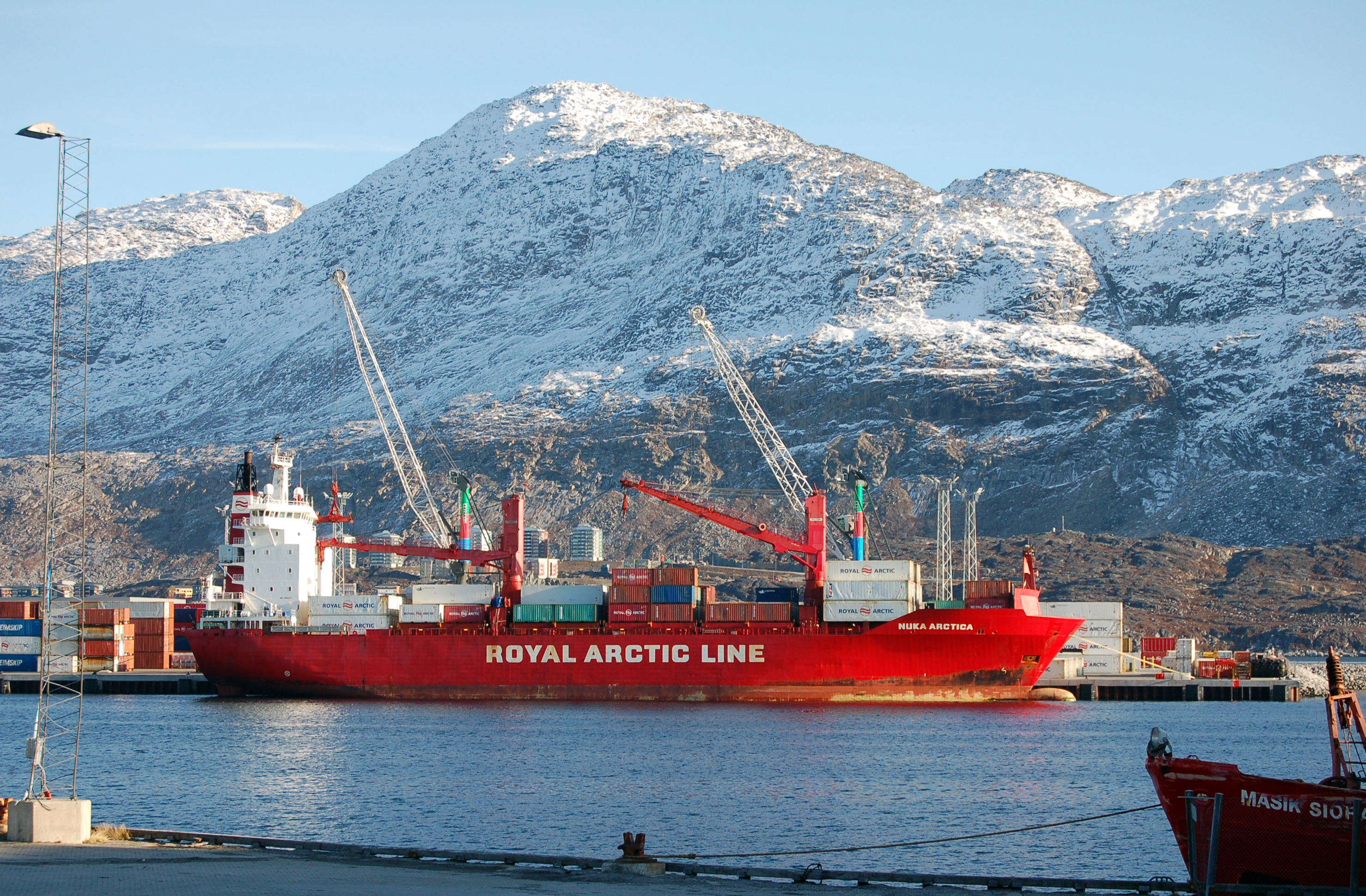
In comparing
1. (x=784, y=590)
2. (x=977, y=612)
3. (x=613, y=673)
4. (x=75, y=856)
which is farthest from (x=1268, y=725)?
(x=75, y=856)

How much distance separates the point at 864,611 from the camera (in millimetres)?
81250

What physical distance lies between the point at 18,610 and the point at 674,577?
165 feet

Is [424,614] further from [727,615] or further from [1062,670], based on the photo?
[1062,670]

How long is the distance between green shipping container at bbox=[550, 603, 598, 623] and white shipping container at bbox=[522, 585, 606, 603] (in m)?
1.02

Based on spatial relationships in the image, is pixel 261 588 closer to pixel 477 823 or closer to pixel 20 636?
pixel 20 636

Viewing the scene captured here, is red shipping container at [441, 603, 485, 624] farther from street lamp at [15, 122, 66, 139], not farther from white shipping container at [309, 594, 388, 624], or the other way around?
street lamp at [15, 122, 66, 139]

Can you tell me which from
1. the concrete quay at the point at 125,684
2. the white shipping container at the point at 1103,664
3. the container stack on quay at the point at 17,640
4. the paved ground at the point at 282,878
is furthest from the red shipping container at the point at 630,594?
the paved ground at the point at 282,878

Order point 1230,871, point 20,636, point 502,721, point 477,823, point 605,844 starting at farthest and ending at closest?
point 20,636 → point 502,721 → point 477,823 → point 605,844 → point 1230,871

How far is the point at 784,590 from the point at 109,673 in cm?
5000

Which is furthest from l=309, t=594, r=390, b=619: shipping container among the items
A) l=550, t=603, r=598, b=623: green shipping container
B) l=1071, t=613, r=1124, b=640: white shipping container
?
l=1071, t=613, r=1124, b=640: white shipping container

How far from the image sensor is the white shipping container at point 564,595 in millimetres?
85875

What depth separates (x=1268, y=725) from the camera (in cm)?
7781

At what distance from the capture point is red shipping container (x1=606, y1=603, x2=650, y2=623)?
83.1m

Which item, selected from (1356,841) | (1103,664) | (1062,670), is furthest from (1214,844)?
(1103,664)
